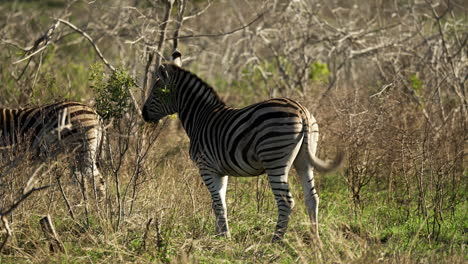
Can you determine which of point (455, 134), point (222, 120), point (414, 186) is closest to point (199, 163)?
point (222, 120)

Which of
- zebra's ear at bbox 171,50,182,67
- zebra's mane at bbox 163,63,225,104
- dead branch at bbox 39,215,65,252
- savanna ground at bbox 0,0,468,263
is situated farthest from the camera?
zebra's ear at bbox 171,50,182,67

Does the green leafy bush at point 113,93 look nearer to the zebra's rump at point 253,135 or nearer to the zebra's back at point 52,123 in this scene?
the zebra's back at point 52,123

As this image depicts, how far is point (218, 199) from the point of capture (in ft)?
24.5

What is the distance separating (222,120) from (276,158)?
1.01 m

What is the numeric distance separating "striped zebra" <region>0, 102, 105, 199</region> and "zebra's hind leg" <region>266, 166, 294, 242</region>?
1.97 m

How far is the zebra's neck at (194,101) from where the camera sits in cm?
793

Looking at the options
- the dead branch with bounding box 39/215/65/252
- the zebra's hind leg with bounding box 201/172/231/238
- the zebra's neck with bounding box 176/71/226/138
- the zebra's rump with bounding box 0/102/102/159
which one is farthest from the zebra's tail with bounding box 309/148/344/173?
the dead branch with bounding box 39/215/65/252

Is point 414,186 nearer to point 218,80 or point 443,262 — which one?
point 443,262

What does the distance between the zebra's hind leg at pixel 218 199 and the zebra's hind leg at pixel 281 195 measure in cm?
65

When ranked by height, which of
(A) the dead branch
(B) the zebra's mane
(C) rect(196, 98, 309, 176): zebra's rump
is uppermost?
(B) the zebra's mane

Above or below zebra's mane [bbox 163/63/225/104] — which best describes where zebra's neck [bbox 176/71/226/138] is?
below

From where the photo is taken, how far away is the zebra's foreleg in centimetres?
683

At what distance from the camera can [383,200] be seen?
28.3 ft

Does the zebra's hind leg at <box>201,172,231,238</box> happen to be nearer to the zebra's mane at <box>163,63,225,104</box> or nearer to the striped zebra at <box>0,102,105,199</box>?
the zebra's mane at <box>163,63,225,104</box>
